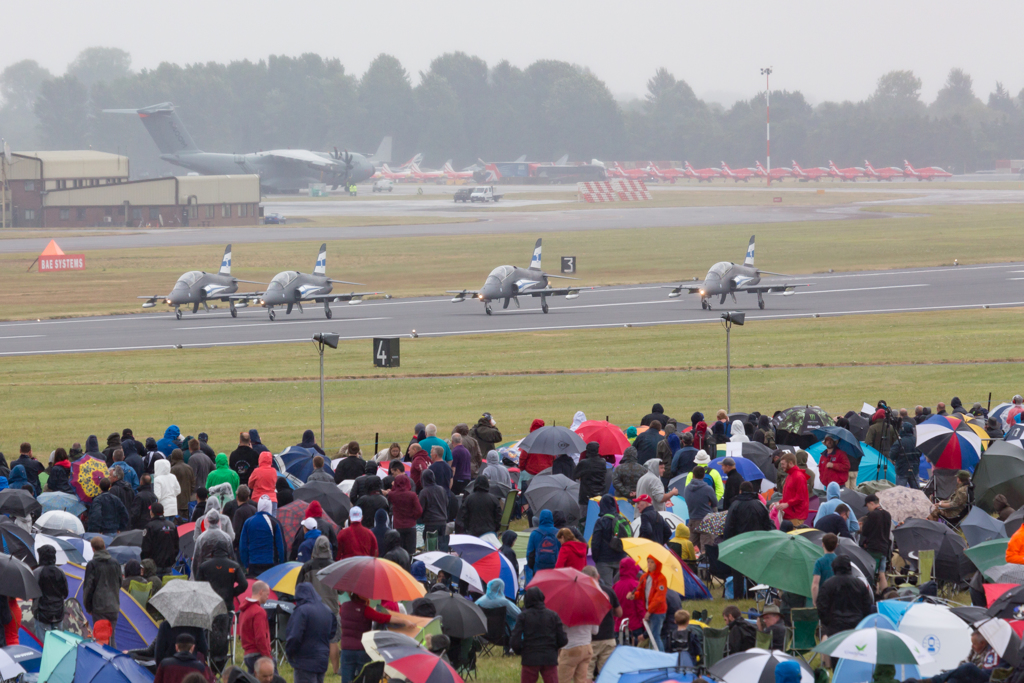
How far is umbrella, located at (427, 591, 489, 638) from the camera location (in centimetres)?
1032

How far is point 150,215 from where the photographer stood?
99.4 meters

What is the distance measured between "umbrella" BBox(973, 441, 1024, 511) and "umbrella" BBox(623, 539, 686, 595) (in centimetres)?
587

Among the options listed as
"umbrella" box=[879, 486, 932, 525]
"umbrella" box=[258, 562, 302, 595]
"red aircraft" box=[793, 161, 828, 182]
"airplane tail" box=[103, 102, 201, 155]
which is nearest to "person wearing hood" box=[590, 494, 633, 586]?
"umbrella" box=[258, 562, 302, 595]

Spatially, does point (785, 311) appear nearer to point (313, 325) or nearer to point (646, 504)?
point (313, 325)

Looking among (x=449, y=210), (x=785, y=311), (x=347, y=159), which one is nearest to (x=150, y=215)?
(x=449, y=210)

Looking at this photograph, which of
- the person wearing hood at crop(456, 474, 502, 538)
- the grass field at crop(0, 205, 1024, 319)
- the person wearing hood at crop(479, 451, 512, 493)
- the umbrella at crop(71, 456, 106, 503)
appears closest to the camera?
the person wearing hood at crop(456, 474, 502, 538)

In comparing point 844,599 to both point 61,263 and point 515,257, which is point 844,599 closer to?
point 515,257

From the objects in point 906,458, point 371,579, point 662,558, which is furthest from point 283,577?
point 906,458

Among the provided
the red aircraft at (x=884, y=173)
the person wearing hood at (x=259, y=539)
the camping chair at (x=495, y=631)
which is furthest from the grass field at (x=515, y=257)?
the red aircraft at (x=884, y=173)

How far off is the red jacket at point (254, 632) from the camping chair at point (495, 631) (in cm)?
234

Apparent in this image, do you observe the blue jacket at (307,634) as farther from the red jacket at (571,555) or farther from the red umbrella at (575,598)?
the red jacket at (571,555)

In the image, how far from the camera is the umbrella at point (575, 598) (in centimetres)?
1016

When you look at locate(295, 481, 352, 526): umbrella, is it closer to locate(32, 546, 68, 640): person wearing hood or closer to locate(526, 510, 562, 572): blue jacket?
locate(526, 510, 562, 572): blue jacket

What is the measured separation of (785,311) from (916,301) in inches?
251
